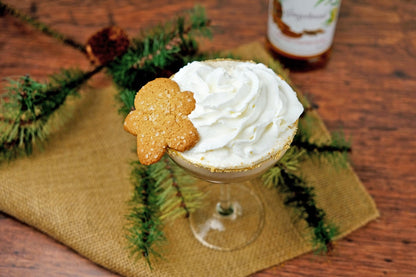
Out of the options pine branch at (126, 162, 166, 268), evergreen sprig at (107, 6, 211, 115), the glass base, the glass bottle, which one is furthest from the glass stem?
the glass bottle

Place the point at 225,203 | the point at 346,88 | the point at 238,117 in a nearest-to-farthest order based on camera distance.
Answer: the point at 238,117 → the point at 225,203 → the point at 346,88

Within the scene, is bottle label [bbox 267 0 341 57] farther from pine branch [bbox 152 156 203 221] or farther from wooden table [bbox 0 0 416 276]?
pine branch [bbox 152 156 203 221]

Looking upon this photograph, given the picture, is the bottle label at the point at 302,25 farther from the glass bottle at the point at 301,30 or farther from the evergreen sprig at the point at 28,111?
the evergreen sprig at the point at 28,111

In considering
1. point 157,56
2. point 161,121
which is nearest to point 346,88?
point 157,56

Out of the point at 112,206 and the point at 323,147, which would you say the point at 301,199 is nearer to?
the point at 323,147

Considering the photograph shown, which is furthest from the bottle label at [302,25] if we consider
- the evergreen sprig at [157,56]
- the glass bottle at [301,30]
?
the evergreen sprig at [157,56]

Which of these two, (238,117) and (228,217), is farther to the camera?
(228,217)
